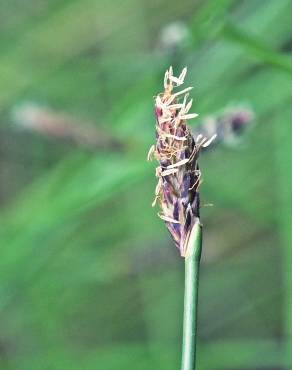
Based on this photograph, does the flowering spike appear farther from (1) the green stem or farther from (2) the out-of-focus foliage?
(2) the out-of-focus foliage

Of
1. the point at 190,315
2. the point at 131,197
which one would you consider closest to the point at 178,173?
the point at 190,315

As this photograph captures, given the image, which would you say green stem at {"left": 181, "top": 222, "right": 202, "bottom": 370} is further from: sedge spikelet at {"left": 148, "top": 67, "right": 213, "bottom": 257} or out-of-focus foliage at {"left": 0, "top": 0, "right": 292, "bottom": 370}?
out-of-focus foliage at {"left": 0, "top": 0, "right": 292, "bottom": 370}

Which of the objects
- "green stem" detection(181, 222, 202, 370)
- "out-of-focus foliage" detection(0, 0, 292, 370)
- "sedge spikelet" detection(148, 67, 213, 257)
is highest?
"out-of-focus foliage" detection(0, 0, 292, 370)

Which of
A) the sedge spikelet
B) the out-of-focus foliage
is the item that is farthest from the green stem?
the out-of-focus foliage

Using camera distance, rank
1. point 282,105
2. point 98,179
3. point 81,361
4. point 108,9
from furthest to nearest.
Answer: point 108,9
point 81,361
point 282,105
point 98,179

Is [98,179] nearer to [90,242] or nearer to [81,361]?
[81,361]

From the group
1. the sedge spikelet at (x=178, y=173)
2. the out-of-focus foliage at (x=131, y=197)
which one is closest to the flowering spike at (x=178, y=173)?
the sedge spikelet at (x=178, y=173)

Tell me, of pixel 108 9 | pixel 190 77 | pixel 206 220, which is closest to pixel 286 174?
pixel 190 77

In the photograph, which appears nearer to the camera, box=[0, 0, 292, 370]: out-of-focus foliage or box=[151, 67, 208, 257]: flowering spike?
box=[151, 67, 208, 257]: flowering spike

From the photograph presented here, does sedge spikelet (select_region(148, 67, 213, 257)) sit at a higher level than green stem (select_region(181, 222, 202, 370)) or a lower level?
higher

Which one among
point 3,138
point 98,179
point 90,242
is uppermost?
point 3,138
